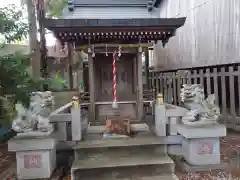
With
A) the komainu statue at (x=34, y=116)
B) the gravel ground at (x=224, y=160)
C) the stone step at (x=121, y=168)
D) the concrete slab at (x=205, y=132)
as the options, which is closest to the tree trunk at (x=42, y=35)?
the gravel ground at (x=224, y=160)

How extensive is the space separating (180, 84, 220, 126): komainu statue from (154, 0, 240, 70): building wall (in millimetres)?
3392

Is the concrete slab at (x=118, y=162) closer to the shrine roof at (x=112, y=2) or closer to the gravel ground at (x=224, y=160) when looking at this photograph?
the gravel ground at (x=224, y=160)

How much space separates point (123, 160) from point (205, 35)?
7.29 meters

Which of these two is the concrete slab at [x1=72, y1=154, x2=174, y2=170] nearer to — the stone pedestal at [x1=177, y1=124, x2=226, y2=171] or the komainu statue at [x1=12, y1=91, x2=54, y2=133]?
the stone pedestal at [x1=177, y1=124, x2=226, y2=171]

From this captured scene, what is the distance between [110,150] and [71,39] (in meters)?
3.71

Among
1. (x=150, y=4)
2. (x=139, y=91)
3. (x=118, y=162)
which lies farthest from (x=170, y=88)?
(x=118, y=162)

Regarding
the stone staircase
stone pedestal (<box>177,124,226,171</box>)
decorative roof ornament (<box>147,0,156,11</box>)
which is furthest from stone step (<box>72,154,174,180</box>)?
decorative roof ornament (<box>147,0,156,11</box>)

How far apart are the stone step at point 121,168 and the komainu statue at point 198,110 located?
3.55 ft

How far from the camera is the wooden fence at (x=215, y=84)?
26.3 ft

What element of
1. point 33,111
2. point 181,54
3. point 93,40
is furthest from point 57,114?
point 181,54

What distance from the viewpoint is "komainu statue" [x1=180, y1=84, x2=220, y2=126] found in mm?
5367

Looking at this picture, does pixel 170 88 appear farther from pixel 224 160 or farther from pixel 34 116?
pixel 34 116

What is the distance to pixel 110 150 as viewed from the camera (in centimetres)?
551

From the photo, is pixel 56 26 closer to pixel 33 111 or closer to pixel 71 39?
pixel 71 39
